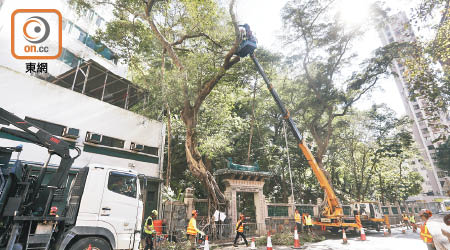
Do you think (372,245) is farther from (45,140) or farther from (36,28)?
(36,28)

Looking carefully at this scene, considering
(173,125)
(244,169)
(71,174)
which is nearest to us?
(71,174)

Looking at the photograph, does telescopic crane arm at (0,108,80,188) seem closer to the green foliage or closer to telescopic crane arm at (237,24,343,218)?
telescopic crane arm at (237,24,343,218)

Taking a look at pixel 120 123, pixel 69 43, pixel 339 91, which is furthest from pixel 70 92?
pixel 339 91

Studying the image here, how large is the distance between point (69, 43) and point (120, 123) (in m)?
10.1

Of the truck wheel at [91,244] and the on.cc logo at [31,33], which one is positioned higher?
the on.cc logo at [31,33]

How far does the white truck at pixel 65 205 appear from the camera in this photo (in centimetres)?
509

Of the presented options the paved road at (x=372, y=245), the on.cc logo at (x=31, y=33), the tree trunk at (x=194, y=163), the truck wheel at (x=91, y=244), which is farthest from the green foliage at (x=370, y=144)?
the on.cc logo at (x=31, y=33)

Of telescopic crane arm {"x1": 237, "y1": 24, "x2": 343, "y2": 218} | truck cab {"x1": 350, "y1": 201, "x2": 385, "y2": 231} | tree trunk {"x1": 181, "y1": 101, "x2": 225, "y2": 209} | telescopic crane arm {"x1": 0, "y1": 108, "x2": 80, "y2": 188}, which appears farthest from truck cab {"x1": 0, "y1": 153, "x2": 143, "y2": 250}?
truck cab {"x1": 350, "y1": 201, "x2": 385, "y2": 231}

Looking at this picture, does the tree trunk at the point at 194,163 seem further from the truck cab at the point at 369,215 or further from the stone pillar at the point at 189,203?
the truck cab at the point at 369,215

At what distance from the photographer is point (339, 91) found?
2011 cm

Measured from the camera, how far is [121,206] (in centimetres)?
668

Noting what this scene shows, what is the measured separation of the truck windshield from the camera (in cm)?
675

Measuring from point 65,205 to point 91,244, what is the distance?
1.35m

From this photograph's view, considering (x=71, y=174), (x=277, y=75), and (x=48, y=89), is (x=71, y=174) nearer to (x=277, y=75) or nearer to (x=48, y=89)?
(x=48, y=89)
